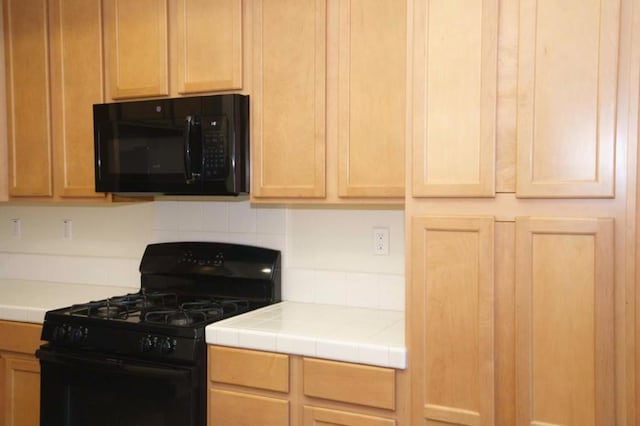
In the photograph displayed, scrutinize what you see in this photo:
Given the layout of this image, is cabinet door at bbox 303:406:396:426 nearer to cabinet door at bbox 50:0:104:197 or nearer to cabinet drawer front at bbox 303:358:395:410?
cabinet drawer front at bbox 303:358:395:410

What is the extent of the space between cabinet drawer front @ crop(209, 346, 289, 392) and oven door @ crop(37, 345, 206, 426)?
0.07m

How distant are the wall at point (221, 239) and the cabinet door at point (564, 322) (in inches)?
31.9

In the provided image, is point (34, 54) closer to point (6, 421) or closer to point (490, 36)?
point (6, 421)

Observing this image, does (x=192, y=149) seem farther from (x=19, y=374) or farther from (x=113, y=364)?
(x=19, y=374)

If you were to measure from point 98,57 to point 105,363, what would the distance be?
4.33 ft

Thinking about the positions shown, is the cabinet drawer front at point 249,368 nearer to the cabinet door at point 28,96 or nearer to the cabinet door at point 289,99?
the cabinet door at point 289,99

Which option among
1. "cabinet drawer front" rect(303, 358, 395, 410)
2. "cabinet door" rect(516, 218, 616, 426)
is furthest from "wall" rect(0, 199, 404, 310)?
"cabinet door" rect(516, 218, 616, 426)

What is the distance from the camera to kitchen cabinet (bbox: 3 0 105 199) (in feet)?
8.95

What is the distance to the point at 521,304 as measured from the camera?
1745 mm

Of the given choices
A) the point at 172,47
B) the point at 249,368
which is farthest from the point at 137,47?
the point at 249,368

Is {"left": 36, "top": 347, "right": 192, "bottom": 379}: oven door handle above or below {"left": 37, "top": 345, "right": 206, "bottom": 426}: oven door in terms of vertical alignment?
above

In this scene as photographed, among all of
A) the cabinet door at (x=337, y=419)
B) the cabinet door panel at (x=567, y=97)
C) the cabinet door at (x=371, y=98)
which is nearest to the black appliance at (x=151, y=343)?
the cabinet door at (x=337, y=419)

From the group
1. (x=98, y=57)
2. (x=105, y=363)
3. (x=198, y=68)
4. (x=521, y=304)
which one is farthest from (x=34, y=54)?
(x=521, y=304)

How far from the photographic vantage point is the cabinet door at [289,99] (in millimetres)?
2277
